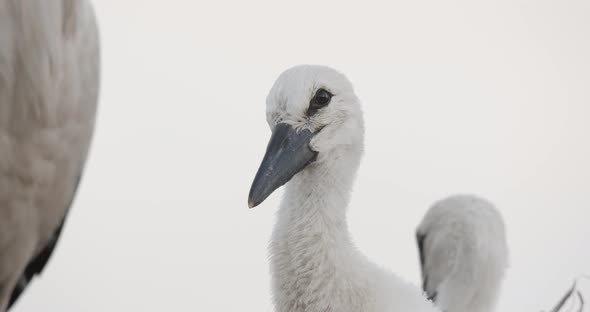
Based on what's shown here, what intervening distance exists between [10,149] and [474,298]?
91.4 inches

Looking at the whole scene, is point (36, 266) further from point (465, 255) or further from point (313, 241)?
point (465, 255)

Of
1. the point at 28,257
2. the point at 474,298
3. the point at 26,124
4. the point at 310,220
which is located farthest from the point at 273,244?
the point at 474,298

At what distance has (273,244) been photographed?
2.05m

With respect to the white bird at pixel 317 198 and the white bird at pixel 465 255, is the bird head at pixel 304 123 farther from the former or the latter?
the white bird at pixel 465 255

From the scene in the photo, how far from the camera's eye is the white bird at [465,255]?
3168 millimetres

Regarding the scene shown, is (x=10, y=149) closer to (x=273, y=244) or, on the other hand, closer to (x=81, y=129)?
(x=81, y=129)

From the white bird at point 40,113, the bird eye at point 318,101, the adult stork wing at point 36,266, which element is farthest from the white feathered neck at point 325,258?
the white bird at point 40,113

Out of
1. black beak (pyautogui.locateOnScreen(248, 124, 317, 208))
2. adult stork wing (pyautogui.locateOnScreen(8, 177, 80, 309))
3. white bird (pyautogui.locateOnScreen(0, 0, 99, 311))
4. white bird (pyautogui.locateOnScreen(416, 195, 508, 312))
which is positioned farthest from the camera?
white bird (pyautogui.locateOnScreen(416, 195, 508, 312))

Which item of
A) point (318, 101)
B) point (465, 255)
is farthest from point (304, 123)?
point (465, 255)

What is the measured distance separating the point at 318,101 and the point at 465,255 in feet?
4.59

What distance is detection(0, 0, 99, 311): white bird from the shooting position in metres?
1.15

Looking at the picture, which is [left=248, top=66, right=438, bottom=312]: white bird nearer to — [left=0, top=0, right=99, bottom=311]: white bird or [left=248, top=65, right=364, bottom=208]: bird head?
[left=248, top=65, right=364, bottom=208]: bird head

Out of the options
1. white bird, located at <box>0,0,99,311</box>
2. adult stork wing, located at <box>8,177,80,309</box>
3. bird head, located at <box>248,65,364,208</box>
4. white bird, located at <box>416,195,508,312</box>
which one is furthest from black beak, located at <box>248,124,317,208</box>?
white bird, located at <box>416,195,508,312</box>

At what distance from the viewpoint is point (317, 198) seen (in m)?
2.07
